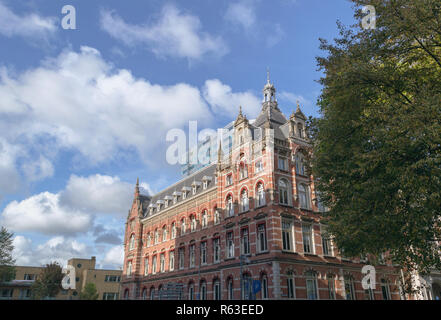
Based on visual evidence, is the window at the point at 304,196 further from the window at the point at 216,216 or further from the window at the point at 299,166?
the window at the point at 216,216

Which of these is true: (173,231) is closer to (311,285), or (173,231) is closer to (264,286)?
(264,286)

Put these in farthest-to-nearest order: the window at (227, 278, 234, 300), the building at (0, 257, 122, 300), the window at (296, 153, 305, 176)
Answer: the building at (0, 257, 122, 300) < the window at (296, 153, 305, 176) < the window at (227, 278, 234, 300)

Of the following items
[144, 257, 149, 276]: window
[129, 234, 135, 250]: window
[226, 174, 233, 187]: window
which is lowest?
[144, 257, 149, 276]: window

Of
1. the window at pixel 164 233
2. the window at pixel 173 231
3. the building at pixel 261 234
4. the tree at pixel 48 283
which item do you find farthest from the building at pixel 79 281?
the window at pixel 173 231

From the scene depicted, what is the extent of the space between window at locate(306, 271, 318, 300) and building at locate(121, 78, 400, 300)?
9cm

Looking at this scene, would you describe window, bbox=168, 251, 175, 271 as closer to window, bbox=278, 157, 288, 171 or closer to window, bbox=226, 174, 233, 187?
window, bbox=226, 174, 233, 187

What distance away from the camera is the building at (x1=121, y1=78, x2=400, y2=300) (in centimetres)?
3044

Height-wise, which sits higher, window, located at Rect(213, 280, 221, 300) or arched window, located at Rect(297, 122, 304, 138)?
arched window, located at Rect(297, 122, 304, 138)

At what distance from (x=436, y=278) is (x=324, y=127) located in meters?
37.8

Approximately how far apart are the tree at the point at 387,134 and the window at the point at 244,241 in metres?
16.8

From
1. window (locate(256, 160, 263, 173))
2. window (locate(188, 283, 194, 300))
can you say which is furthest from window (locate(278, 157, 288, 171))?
window (locate(188, 283, 194, 300))

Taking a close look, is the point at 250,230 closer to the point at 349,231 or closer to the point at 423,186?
the point at 349,231

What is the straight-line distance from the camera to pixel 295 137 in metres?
35.9

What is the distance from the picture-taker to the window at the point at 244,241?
3303 cm
